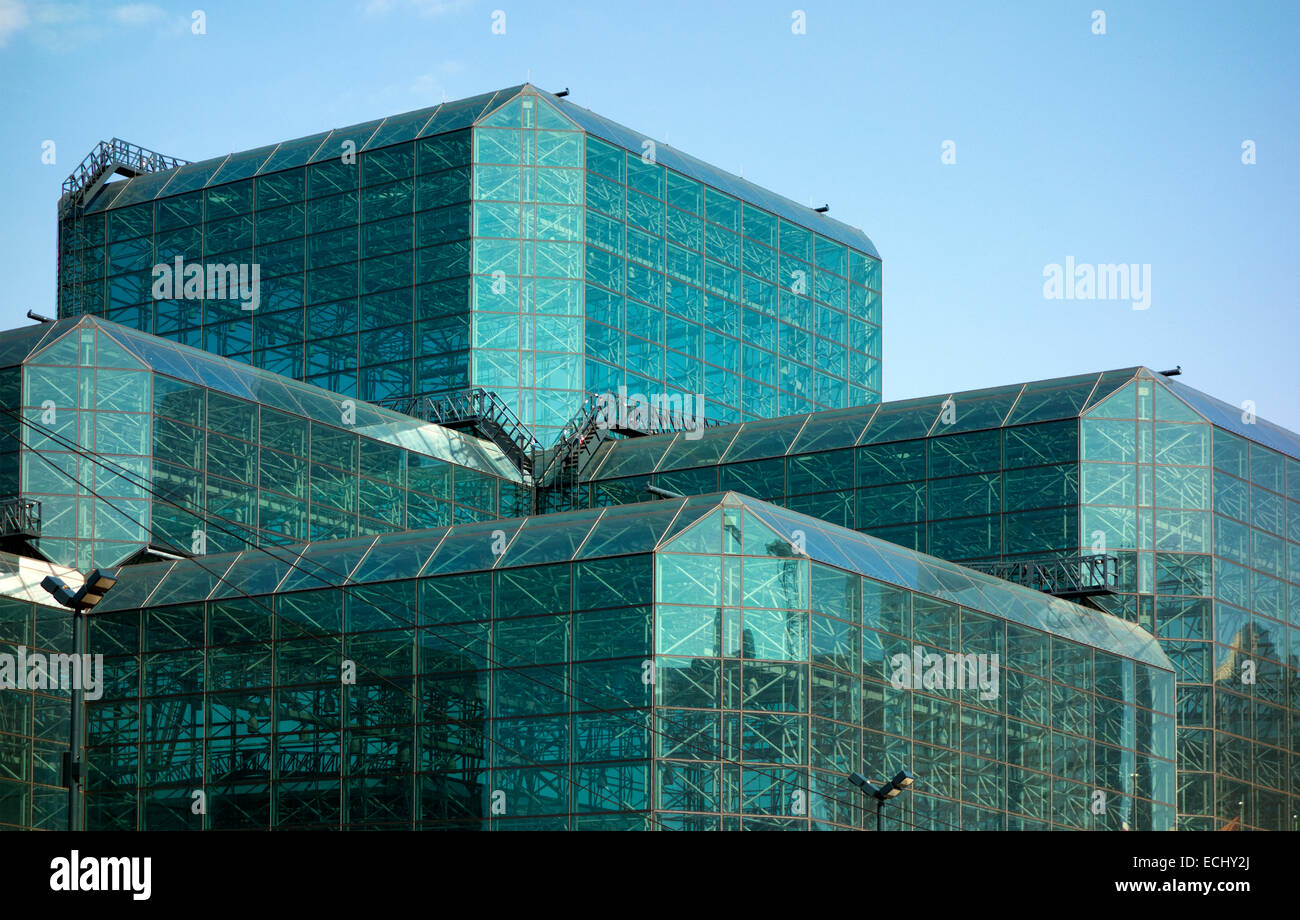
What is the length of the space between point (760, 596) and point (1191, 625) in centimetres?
2475

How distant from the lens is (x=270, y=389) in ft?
236

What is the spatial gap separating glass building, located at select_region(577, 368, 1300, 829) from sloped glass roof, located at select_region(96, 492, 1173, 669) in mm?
7351

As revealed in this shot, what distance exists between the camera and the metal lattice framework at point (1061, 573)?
235 ft

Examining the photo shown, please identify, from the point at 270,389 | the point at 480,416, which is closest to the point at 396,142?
Result: the point at 480,416

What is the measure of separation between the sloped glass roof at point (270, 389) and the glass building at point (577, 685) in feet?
26.8

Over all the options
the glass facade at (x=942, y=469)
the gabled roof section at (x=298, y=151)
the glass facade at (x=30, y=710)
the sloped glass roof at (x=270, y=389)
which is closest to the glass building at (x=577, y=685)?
the glass facade at (x=30, y=710)

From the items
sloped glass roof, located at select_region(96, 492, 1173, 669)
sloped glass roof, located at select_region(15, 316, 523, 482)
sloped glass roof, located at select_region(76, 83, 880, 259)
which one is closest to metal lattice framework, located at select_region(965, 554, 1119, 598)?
sloped glass roof, located at select_region(96, 492, 1173, 669)

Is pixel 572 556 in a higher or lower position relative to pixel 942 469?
lower

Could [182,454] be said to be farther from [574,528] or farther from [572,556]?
[572,556]

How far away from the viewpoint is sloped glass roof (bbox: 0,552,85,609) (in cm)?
6044

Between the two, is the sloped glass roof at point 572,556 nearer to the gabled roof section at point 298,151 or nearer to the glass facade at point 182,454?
the glass facade at point 182,454

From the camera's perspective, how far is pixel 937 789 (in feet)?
196

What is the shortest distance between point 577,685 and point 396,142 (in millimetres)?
41121
